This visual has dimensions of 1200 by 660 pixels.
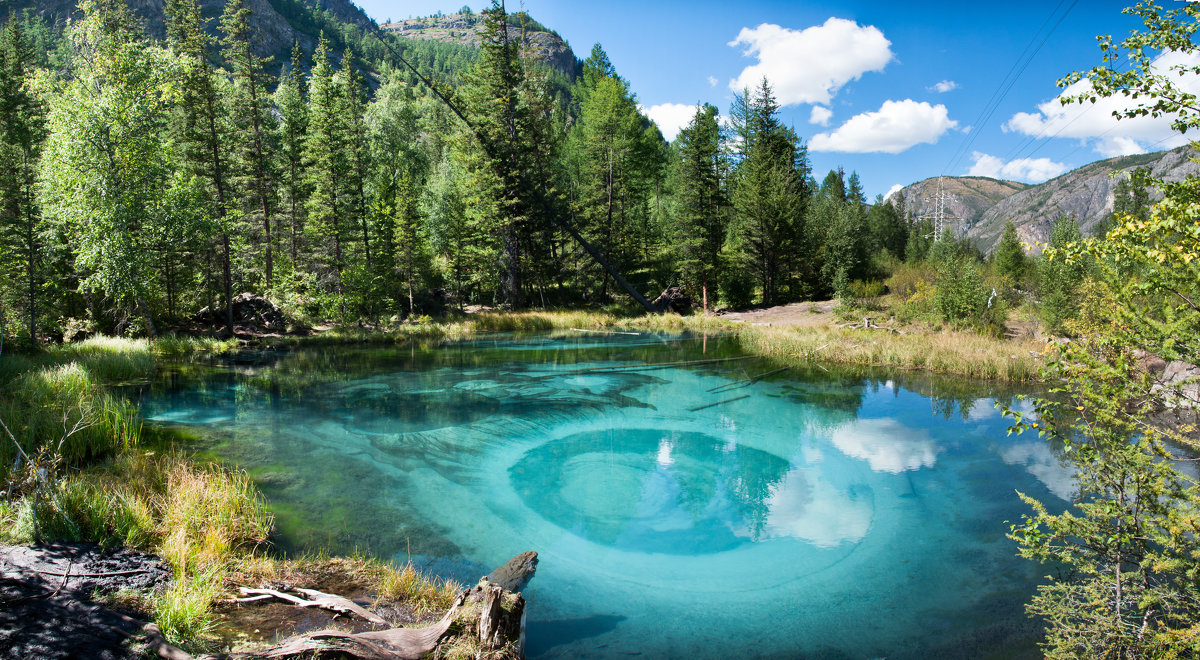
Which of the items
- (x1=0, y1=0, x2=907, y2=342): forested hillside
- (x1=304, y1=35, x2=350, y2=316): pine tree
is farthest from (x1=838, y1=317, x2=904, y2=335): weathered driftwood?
(x1=304, y1=35, x2=350, y2=316): pine tree

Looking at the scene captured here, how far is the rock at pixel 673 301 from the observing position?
116 ft

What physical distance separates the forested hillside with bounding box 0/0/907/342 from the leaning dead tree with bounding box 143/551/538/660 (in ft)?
51.3

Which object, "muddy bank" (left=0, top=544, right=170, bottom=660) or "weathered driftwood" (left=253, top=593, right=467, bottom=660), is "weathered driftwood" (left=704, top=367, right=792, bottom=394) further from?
"muddy bank" (left=0, top=544, right=170, bottom=660)

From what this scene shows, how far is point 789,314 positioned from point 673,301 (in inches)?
278

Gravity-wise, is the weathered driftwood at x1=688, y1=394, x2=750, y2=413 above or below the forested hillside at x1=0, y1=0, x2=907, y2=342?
below

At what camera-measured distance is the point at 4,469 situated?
6.00 m

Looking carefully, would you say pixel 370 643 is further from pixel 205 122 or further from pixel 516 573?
pixel 205 122

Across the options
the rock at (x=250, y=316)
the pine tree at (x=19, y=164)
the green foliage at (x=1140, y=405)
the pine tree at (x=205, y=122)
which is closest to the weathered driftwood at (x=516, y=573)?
the green foliage at (x=1140, y=405)

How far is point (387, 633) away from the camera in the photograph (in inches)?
153

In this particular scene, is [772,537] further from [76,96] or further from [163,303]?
[163,303]

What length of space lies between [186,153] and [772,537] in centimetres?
3081

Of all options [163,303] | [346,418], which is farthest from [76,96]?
[346,418]

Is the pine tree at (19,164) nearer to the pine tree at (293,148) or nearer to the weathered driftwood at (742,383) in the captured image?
the pine tree at (293,148)

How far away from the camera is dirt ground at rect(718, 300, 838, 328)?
3035 centimetres
